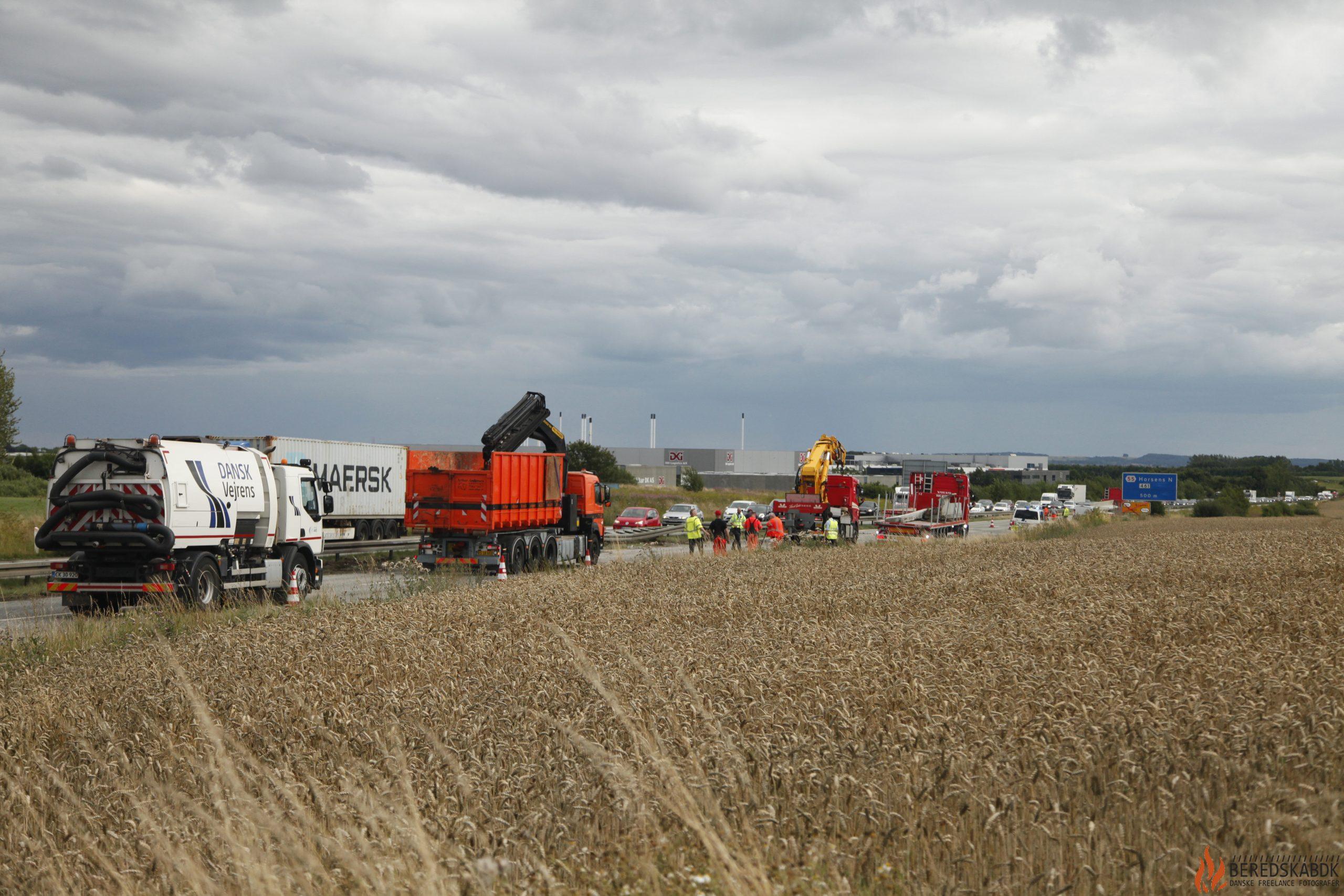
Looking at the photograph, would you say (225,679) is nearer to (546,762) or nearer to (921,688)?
(546,762)

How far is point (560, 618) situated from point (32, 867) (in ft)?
22.1

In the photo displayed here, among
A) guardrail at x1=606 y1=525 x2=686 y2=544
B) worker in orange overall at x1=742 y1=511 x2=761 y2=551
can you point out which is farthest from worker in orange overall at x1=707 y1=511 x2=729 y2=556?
guardrail at x1=606 y1=525 x2=686 y2=544

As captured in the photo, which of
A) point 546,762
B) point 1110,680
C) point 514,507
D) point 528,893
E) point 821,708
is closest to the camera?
point 528,893

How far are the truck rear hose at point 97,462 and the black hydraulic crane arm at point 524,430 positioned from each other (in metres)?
8.23

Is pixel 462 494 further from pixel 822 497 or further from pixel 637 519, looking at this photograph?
pixel 637 519

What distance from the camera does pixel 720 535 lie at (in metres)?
28.6

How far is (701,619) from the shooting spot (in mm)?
11422

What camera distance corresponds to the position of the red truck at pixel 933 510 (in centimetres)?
3722

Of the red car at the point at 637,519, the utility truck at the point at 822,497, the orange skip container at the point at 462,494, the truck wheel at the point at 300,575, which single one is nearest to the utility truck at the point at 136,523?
the truck wheel at the point at 300,575

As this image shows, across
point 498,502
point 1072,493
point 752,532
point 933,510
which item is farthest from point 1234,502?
point 498,502

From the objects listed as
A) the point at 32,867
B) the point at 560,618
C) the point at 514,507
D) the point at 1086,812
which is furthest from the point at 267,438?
the point at 1086,812

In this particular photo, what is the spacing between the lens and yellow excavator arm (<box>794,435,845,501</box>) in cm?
3712

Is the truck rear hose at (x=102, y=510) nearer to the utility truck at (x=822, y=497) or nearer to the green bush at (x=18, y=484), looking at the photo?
the utility truck at (x=822, y=497)

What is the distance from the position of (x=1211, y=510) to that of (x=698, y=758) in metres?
69.7
